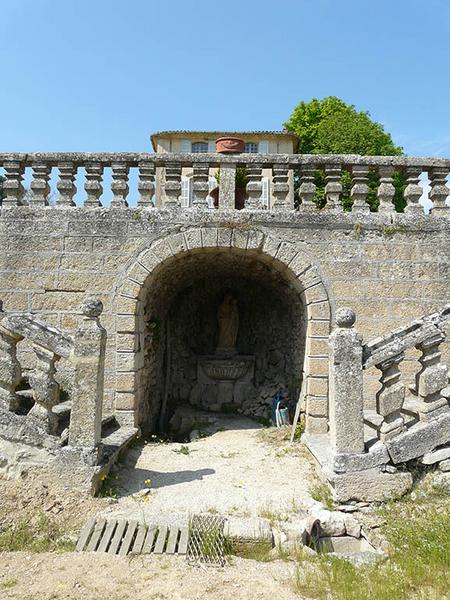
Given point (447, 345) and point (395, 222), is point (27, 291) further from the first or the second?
point (447, 345)

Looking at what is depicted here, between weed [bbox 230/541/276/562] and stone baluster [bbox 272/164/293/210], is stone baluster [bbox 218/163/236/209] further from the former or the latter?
weed [bbox 230/541/276/562]

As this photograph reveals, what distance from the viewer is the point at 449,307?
4332mm

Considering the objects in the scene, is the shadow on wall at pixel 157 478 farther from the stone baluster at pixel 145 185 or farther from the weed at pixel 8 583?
the stone baluster at pixel 145 185

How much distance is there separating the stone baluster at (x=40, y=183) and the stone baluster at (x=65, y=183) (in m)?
0.21

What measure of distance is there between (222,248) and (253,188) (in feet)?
3.02

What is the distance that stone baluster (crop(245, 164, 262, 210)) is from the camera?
19.2 feet

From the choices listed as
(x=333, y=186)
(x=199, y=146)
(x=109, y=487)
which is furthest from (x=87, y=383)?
(x=199, y=146)

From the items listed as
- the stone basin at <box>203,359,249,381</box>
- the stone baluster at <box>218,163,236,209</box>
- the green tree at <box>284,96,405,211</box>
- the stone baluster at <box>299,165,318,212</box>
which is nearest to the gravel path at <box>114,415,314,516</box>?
the stone basin at <box>203,359,249,381</box>

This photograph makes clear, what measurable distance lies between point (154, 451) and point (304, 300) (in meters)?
2.81

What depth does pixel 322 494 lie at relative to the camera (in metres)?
4.05

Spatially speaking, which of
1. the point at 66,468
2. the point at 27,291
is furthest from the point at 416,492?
the point at 27,291

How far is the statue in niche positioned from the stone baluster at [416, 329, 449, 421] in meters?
4.70

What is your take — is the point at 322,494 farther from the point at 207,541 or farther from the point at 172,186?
the point at 172,186

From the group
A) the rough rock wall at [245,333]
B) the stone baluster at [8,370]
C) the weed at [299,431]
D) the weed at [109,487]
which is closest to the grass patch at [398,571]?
the weed at [109,487]
